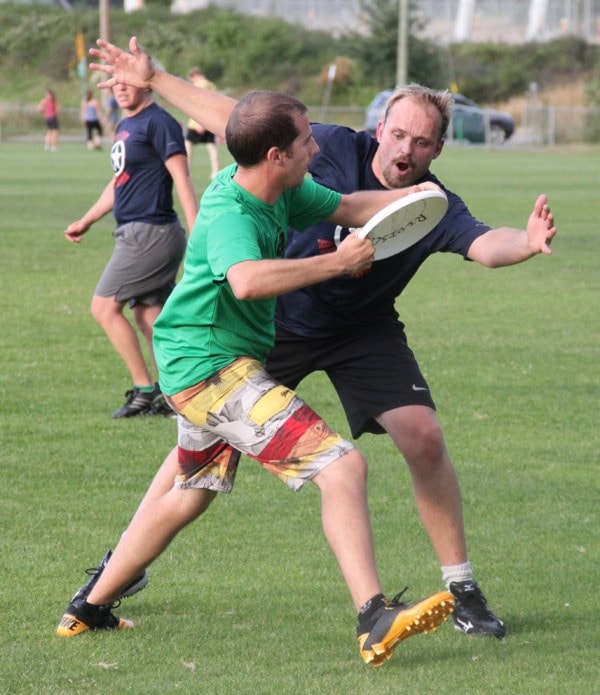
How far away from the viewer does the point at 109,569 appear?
4.80 meters

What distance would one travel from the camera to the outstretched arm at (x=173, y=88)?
5402mm

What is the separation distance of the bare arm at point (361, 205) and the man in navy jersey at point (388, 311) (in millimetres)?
219

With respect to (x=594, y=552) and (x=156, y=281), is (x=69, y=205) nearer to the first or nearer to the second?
(x=156, y=281)

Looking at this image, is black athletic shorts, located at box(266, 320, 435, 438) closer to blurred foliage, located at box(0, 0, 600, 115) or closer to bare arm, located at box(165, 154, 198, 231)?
bare arm, located at box(165, 154, 198, 231)

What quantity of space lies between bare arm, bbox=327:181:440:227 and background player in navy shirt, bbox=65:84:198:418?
3.93 m

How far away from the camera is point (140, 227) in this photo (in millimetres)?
8883

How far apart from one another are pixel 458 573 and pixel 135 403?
3.96 metres

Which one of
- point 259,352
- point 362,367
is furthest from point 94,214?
point 259,352

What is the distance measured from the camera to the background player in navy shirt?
8.70 metres

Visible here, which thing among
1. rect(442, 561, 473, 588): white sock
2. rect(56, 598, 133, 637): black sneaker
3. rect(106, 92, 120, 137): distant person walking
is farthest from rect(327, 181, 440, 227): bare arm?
rect(106, 92, 120, 137): distant person walking

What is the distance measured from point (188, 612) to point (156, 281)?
4.08m

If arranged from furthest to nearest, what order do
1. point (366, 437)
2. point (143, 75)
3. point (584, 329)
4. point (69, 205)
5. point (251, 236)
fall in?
point (69, 205)
point (584, 329)
point (366, 437)
point (143, 75)
point (251, 236)

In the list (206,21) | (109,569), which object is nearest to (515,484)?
(109,569)

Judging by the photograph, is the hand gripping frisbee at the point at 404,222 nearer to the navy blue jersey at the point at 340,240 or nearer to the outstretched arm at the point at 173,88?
the navy blue jersey at the point at 340,240
